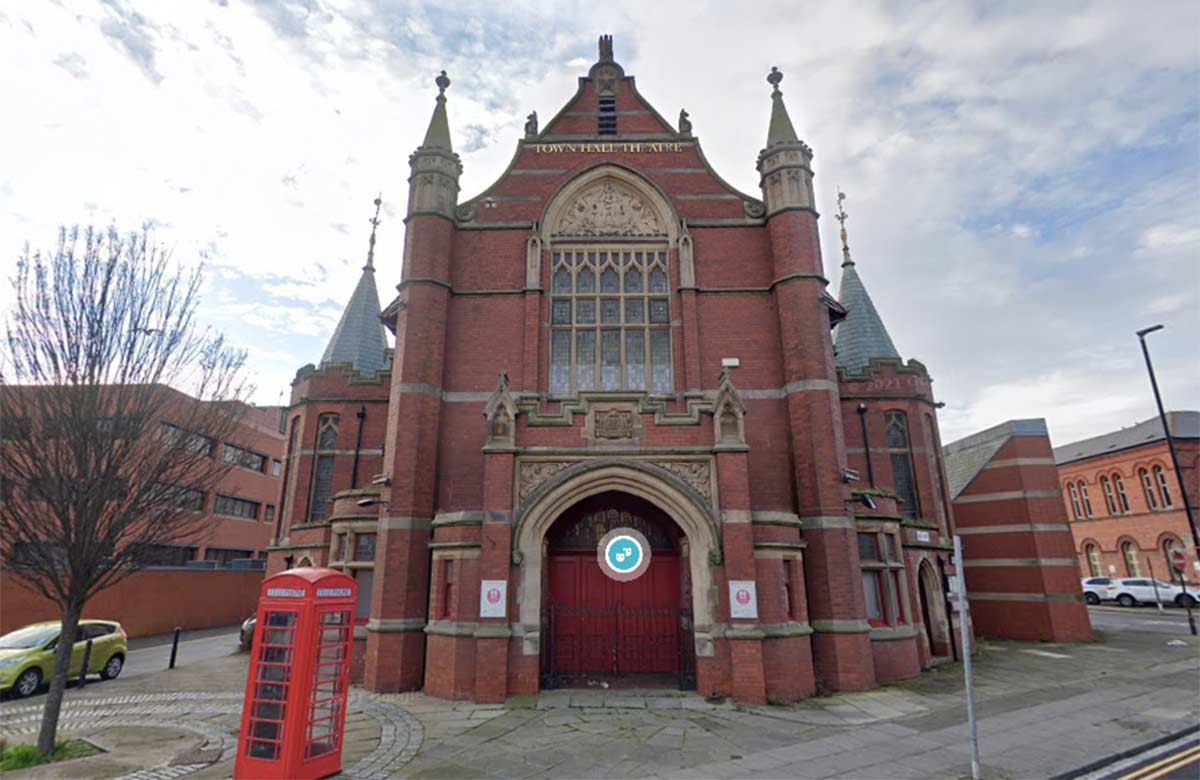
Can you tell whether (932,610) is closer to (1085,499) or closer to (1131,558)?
(1131,558)

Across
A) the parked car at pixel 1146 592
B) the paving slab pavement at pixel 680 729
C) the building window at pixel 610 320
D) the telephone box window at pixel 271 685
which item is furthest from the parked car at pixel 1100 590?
the telephone box window at pixel 271 685

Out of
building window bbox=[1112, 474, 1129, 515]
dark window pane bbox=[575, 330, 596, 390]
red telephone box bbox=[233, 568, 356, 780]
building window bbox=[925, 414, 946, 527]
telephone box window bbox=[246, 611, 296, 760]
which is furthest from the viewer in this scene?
building window bbox=[1112, 474, 1129, 515]

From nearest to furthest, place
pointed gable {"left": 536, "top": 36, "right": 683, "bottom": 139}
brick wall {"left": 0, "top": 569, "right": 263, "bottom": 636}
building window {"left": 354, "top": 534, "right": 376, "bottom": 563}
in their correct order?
building window {"left": 354, "top": 534, "right": 376, "bottom": 563} < pointed gable {"left": 536, "top": 36, "right": 683, "bottom": 139} < brick wall {"left": 0, "top": 569, "right": 263, "bottom": 636}

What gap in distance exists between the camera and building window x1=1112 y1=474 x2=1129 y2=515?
39.5 meters

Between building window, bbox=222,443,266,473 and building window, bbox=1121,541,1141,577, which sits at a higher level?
building window, bbox=222,443,266,473

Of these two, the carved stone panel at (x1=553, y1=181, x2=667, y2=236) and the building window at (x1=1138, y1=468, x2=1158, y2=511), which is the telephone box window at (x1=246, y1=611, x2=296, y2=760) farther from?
the building window at (x1=1138, y1=468, x2=1158, y2=511)

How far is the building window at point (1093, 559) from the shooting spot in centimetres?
4172

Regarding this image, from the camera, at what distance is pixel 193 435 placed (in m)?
9.78

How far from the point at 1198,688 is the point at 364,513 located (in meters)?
18.7

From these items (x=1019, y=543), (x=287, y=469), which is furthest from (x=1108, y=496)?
(x=287, y=469)

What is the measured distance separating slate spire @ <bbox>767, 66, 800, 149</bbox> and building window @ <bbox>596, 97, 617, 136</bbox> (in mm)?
4479

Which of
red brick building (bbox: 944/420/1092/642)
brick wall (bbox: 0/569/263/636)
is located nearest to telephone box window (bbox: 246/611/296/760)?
brick wall (bbox: 0/569/263/636)

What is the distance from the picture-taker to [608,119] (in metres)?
17.7

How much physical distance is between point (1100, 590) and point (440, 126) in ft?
144
